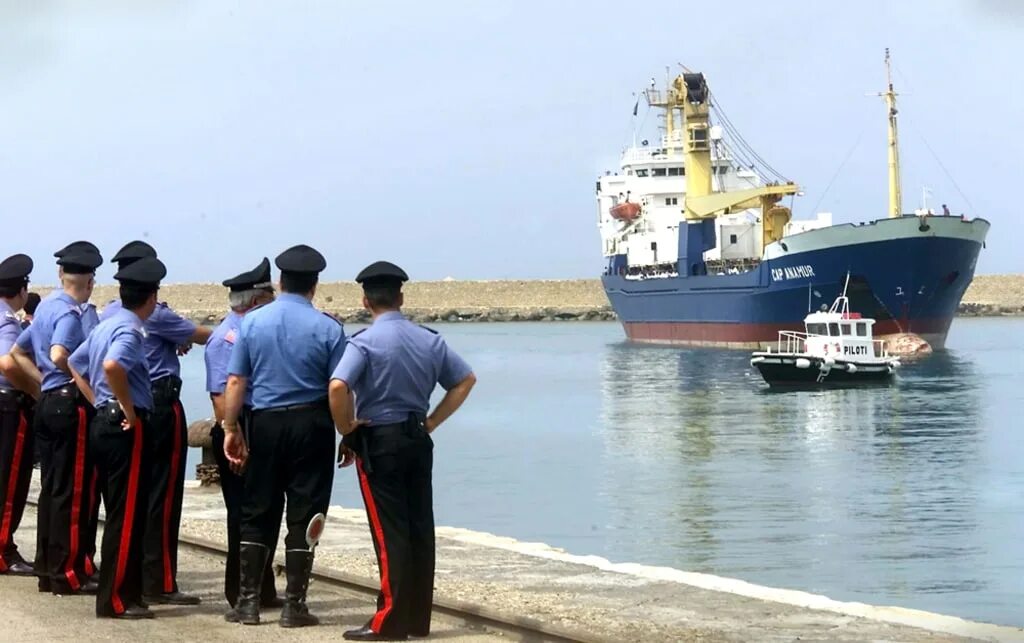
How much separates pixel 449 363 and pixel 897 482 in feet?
49.0

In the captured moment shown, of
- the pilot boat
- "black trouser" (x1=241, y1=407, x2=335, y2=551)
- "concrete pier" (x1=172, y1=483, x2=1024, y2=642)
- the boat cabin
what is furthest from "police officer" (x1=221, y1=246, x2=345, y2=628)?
the boat cabin

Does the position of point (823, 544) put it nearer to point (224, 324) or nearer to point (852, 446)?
point (224, 324)

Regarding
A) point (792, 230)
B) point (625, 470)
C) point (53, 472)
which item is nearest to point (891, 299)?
point (792, 230)

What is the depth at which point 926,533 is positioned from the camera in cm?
1484

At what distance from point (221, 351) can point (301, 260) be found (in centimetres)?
67

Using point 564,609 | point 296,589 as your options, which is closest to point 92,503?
point 296,589

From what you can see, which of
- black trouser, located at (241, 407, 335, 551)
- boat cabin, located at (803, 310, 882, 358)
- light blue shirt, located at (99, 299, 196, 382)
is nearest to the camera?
black trouser, located at (241, 407, 335, 551)

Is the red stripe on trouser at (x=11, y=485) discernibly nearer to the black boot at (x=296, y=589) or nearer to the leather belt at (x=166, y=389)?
the leather belt at (x=166, y=389)

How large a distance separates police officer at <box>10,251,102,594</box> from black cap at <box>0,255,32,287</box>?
65 centimetres

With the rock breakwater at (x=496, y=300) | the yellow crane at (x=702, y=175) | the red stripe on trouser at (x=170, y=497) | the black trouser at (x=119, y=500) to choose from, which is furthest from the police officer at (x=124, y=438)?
the rock breakwater at (x=496, y=300)

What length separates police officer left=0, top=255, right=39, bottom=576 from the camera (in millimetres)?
7484

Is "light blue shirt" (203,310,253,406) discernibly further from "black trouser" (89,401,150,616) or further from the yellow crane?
the yellow crane

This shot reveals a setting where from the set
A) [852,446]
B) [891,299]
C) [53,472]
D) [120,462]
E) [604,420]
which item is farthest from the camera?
[891,299]

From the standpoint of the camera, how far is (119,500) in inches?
245
